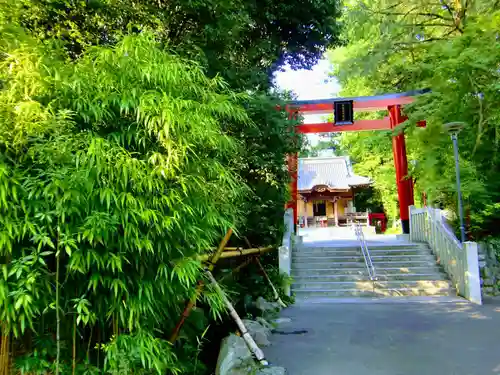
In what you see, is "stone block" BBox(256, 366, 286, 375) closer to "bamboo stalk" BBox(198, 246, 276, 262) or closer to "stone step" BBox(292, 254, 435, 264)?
"bamboo stalk" BBox(198, 246, 276, 262)

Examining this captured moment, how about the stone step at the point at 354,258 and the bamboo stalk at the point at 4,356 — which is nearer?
the bamboo stalk at the point at 4,356

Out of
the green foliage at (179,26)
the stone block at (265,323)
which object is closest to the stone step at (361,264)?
the stone block at (265,323)

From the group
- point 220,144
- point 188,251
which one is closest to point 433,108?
point 220,144

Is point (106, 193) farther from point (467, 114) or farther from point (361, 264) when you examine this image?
point (467, 114)

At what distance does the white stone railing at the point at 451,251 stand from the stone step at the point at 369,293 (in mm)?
337

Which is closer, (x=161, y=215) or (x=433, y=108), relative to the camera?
(x=161, y=215)

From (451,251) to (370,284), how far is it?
5.16ft

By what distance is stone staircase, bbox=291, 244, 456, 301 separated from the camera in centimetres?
658

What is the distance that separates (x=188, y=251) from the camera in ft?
7.59

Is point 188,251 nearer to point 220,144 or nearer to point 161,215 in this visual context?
point 161,215

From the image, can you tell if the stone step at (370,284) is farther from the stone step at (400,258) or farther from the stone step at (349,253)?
the stone step at (349,253)

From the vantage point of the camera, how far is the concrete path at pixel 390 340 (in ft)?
10.5

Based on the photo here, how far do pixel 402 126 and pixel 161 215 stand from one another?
734 cm

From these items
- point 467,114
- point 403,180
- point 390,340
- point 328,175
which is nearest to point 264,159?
point 390,340
